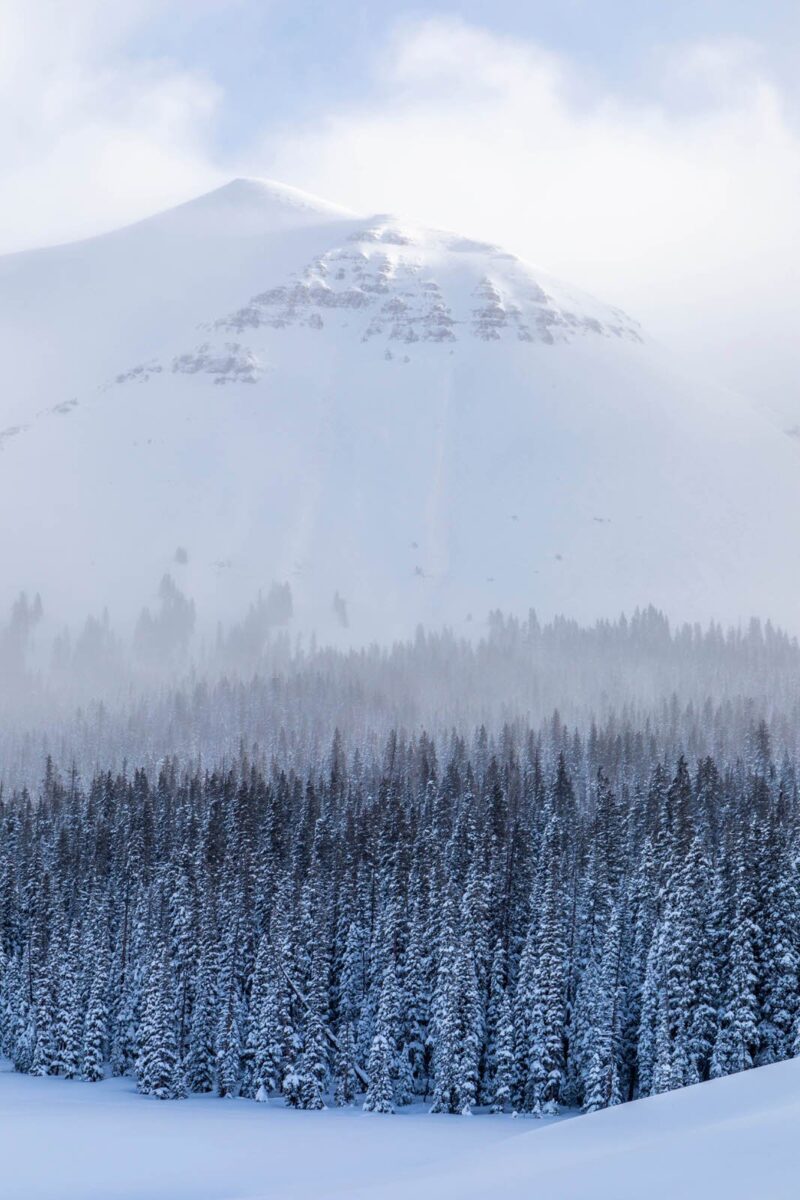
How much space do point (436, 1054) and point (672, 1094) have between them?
148 feet

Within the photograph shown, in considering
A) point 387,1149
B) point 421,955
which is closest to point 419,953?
point 421,955

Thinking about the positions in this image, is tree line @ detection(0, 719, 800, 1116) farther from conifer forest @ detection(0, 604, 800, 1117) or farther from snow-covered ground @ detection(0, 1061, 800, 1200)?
snow-covered ground @ detection(0, 1061, 800, 1200)

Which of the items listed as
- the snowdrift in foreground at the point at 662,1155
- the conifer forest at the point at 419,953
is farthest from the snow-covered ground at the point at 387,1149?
the conifer forest at the point at 419,953

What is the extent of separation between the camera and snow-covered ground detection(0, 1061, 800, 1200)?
2052 centimetres

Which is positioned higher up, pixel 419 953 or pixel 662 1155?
pixel 662 1155

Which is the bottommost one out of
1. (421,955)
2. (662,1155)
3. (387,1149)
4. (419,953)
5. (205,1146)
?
(421,955)

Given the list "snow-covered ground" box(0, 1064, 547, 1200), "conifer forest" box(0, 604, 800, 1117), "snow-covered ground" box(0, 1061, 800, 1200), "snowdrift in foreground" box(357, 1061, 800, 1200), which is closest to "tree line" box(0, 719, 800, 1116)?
"conifer forest" box(0, 604, 800, 1117)

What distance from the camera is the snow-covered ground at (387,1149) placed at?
2052 centimetres

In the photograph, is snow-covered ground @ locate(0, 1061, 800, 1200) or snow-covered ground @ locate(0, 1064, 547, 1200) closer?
snow-covered ground @ locate(0, 1061, 800, 1200)

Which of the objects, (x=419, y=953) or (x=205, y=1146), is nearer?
(x=205, y=1146)

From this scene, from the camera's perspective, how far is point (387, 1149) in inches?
2003

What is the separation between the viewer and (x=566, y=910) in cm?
7462

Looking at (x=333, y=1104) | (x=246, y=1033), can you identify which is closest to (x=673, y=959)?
(x=333, y=1104)

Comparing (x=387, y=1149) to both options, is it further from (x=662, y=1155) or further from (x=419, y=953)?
(x=662, y=1155)
